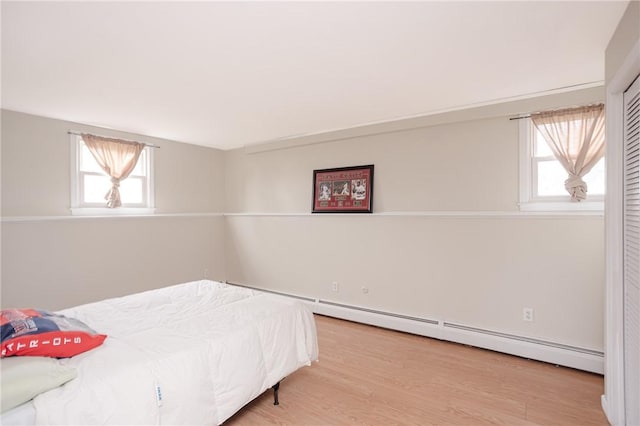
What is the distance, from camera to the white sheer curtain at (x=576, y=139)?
2646mm

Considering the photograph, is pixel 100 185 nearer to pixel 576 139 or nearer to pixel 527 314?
pixel 527 314

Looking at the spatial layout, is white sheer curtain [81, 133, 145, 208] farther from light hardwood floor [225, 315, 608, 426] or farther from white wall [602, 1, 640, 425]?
white wall [602, 1, 640, 425]

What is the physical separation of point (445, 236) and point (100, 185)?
13.6 feet

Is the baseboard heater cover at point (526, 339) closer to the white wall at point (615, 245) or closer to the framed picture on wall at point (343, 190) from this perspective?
the white wall at point (615, 245)

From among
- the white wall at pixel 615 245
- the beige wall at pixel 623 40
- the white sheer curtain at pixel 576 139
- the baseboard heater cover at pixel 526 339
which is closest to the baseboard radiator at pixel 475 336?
the baseboard heater cover at pixel 526 339

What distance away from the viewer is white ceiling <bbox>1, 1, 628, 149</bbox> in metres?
1.73

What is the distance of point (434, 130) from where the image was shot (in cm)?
348

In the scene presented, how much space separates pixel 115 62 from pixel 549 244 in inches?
149

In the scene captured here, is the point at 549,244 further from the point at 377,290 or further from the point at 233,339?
the point at 233,339

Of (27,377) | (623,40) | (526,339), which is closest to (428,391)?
(526,339)

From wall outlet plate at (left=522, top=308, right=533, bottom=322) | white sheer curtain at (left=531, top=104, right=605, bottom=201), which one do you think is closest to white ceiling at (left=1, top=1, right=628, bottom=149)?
white sheer curtain at (left=531, top=104, right=605, bottom=201)

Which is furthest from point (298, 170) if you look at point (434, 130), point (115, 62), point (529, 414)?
point (529, 414)

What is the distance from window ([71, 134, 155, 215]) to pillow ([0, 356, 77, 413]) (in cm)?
293

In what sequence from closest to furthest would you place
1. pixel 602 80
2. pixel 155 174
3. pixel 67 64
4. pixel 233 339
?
pixel 233 339, pixel 67 64, pixel 602 80, pixel 155 174
